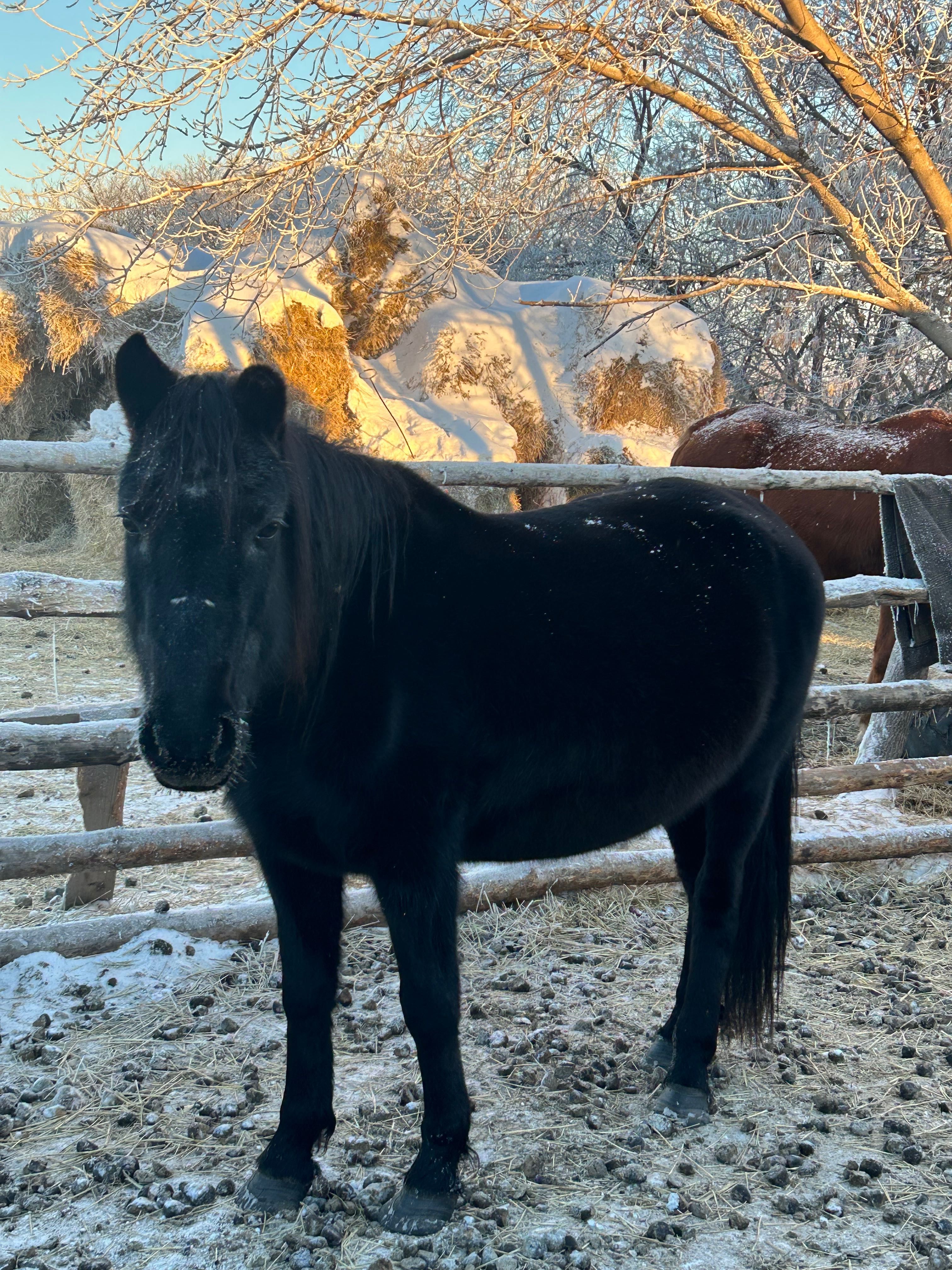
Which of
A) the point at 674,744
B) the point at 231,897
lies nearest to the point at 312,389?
the point at 231,897

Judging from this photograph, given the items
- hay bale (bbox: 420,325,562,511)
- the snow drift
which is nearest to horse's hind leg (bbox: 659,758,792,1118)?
the snow drift

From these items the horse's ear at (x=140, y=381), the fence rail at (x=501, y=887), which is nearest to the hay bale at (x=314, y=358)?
the fence rail at (x=501, y=887)

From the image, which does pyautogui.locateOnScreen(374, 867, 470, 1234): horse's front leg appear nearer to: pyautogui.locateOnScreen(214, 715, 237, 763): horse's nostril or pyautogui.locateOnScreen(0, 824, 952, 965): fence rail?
pyautogui.locateOnScreen(214, 715, 237, 763): horse's nostril

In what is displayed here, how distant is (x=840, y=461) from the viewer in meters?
6.62

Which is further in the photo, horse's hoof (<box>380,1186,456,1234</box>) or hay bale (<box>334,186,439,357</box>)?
hay bale (<box>334,186,439,357</box>)

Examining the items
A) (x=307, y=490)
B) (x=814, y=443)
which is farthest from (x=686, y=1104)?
(x=814, y=443)

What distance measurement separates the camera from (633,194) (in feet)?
24.6

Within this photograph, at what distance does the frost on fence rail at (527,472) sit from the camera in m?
3.33

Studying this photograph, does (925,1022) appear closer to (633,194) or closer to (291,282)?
(633,194)

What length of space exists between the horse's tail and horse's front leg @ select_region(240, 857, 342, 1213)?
4.14ft

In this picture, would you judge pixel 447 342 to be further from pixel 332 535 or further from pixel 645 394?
pixel 332 535

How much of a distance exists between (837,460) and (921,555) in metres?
2.12

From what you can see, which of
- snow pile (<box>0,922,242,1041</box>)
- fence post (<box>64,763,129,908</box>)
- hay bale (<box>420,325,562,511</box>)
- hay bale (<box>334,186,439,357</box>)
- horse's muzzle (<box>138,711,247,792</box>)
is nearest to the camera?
horse's muzzle (<box>138,711,247,792</box>)

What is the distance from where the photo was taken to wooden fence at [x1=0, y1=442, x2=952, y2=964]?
129 inches
